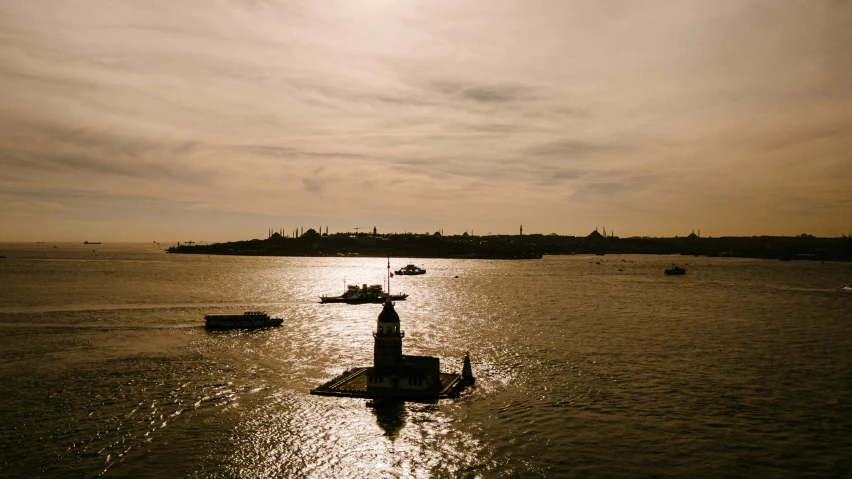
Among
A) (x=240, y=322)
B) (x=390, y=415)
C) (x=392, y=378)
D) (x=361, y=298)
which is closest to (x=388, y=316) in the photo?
(x=392, y=378)

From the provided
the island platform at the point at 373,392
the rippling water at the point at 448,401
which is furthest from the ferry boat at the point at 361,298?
the island platform at the point at 373,392

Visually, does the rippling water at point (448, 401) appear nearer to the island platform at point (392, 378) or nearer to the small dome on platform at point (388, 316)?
the island platform at point (392, 378)

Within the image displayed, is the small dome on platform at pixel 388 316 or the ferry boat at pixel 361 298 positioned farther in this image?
the ferry boat at pixel 361 298

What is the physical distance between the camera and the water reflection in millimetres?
41781

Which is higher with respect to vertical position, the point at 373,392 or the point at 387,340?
the point at 387,340

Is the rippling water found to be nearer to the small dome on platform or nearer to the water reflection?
the water reflection

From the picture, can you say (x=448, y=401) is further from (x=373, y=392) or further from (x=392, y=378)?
(x=373, y=392)

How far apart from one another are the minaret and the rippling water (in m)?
4.70

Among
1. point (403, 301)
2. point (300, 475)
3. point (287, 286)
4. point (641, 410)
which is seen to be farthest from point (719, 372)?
point (287, 286)

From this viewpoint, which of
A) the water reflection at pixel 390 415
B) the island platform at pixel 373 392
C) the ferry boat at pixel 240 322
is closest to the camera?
the water reflection at pixel 390 415

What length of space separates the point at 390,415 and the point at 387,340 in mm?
7133

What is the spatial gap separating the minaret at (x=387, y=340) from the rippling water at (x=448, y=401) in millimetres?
4699

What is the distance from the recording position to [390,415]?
148ft

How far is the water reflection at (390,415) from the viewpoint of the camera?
137ft
